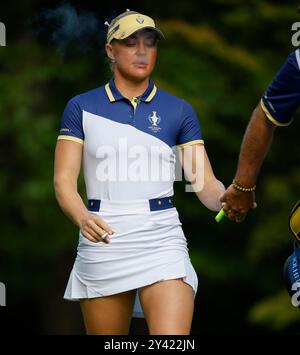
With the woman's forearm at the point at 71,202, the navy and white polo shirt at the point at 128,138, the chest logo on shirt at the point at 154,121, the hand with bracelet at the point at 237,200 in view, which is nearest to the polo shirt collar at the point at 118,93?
the navy and white polo shirt at the point at 128,138

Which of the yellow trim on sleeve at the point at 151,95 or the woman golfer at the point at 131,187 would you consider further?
the yellow trim on sleeve at the point at 151,95

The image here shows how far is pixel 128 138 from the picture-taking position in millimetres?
7066

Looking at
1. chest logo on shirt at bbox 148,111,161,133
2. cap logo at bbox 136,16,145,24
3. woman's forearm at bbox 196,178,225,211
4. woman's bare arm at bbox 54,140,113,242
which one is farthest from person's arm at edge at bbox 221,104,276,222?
cap logo at bbox 136,16,145,24

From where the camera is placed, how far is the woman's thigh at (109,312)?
7.03 meters

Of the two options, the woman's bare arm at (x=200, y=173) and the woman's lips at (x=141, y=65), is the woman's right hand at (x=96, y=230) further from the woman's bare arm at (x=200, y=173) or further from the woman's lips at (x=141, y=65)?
the woman's lips at (x=141, y=65)

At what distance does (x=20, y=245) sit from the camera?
51.6 feet

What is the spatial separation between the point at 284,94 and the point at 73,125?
151 centimetres

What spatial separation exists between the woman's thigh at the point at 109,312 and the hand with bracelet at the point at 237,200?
72cm

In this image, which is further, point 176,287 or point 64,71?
point 64,71

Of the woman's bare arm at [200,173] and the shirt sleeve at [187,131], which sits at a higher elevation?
the shirt sleeve at [187,131]

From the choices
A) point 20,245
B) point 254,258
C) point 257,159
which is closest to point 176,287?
point 257,159

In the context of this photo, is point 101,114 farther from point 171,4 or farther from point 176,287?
point 171,4

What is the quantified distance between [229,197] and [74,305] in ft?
28.3

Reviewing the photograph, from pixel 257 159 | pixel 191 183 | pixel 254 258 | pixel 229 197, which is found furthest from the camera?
pixel 254 258
